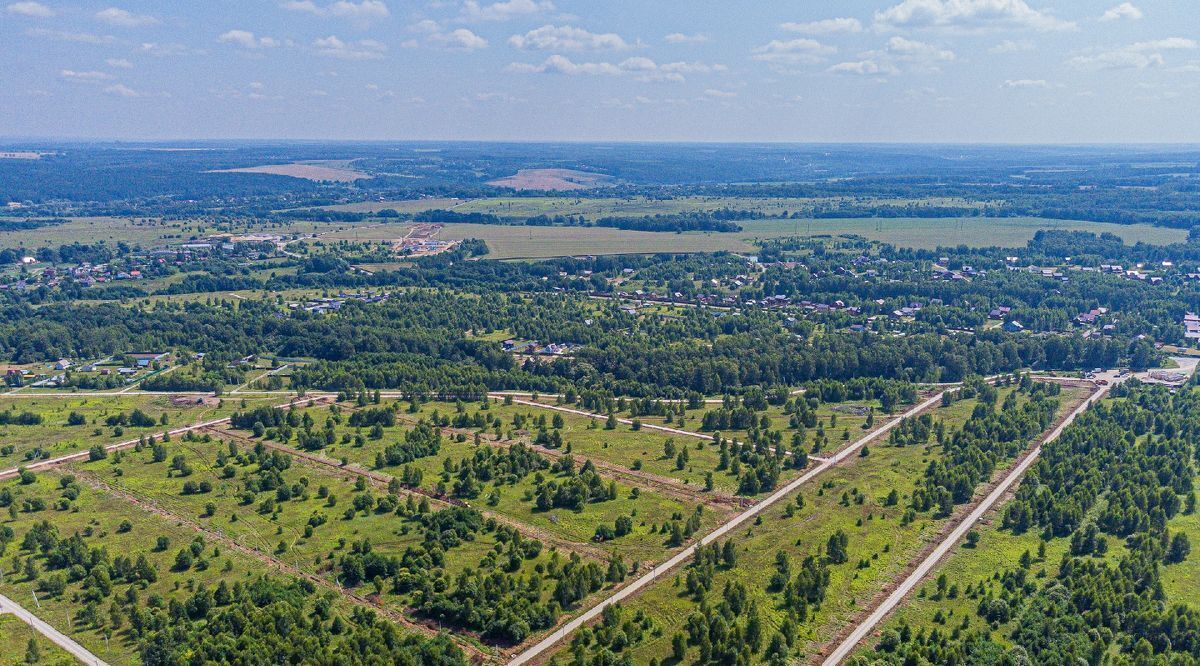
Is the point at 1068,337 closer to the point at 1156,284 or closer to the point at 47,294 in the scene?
the point at 1156,284

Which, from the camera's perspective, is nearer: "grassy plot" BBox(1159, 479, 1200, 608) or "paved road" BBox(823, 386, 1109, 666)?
"paved road" BBox(823, 386, 1109, 666)

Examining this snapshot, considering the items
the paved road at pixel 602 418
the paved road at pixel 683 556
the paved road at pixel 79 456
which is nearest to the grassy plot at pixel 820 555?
the paved road at pixel 683 556

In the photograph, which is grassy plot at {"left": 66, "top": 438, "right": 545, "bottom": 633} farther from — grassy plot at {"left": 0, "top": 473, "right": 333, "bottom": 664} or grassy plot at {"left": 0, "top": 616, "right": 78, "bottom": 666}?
grassy plot at {"left": 0, "top": 616, "right": 78, "bottom": 666}

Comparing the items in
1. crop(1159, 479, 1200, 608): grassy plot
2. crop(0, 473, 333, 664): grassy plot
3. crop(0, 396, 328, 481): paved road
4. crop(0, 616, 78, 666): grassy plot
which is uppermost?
crop(1159, 479, 1200, 608): grassy plot

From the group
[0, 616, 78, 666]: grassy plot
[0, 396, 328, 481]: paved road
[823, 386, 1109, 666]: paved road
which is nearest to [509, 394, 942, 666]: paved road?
[823, 386, 1109, 666]: paved road

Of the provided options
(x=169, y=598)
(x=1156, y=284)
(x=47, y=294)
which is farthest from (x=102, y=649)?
(x=1156, y=284)

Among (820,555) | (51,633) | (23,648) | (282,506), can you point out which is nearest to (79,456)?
(282,506)

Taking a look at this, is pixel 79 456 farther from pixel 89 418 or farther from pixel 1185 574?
pixel 1185 574

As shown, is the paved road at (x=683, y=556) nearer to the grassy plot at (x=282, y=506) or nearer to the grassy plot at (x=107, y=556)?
the grassy plot at (x=282, y=506)
